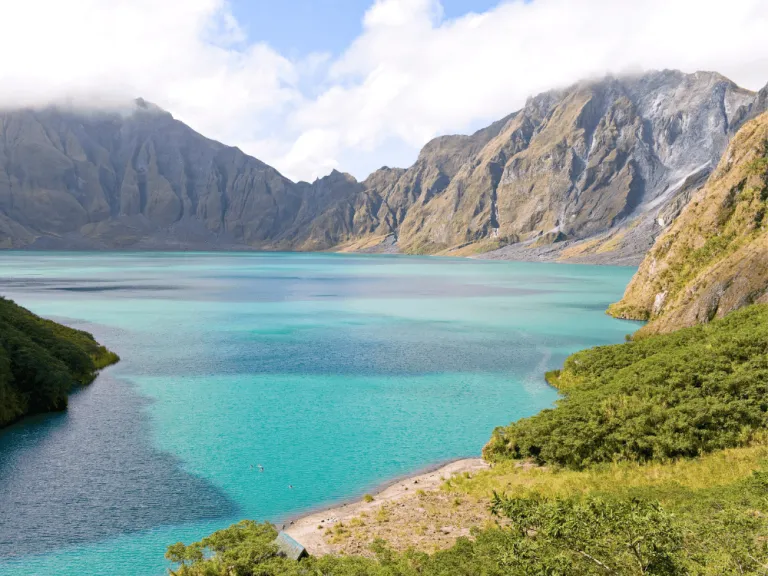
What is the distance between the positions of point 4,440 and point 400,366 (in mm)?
33860

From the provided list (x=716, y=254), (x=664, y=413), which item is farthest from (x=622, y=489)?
(x=716, y=254)

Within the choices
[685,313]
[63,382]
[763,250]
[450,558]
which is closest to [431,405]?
[450,558]

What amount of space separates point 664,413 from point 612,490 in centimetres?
821

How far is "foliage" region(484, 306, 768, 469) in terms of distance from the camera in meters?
30.4

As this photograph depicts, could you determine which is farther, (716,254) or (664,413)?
(716,254)

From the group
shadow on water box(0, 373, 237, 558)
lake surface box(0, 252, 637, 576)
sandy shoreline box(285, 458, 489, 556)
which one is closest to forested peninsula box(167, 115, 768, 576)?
sandy shoreline box(285, 458, 489, 556)

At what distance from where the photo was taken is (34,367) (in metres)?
44.2

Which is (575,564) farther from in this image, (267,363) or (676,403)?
(267,363)

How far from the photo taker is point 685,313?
6044cm

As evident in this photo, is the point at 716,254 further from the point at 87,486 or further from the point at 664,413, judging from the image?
the point at 87,486

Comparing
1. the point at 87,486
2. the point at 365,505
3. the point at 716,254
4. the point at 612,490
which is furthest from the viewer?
the point at 716,254

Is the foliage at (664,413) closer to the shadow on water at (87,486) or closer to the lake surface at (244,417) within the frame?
the lake surface at (244,417)

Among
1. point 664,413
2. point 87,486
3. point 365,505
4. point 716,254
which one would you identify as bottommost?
point 365,505

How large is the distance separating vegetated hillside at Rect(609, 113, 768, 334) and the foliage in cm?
1715
